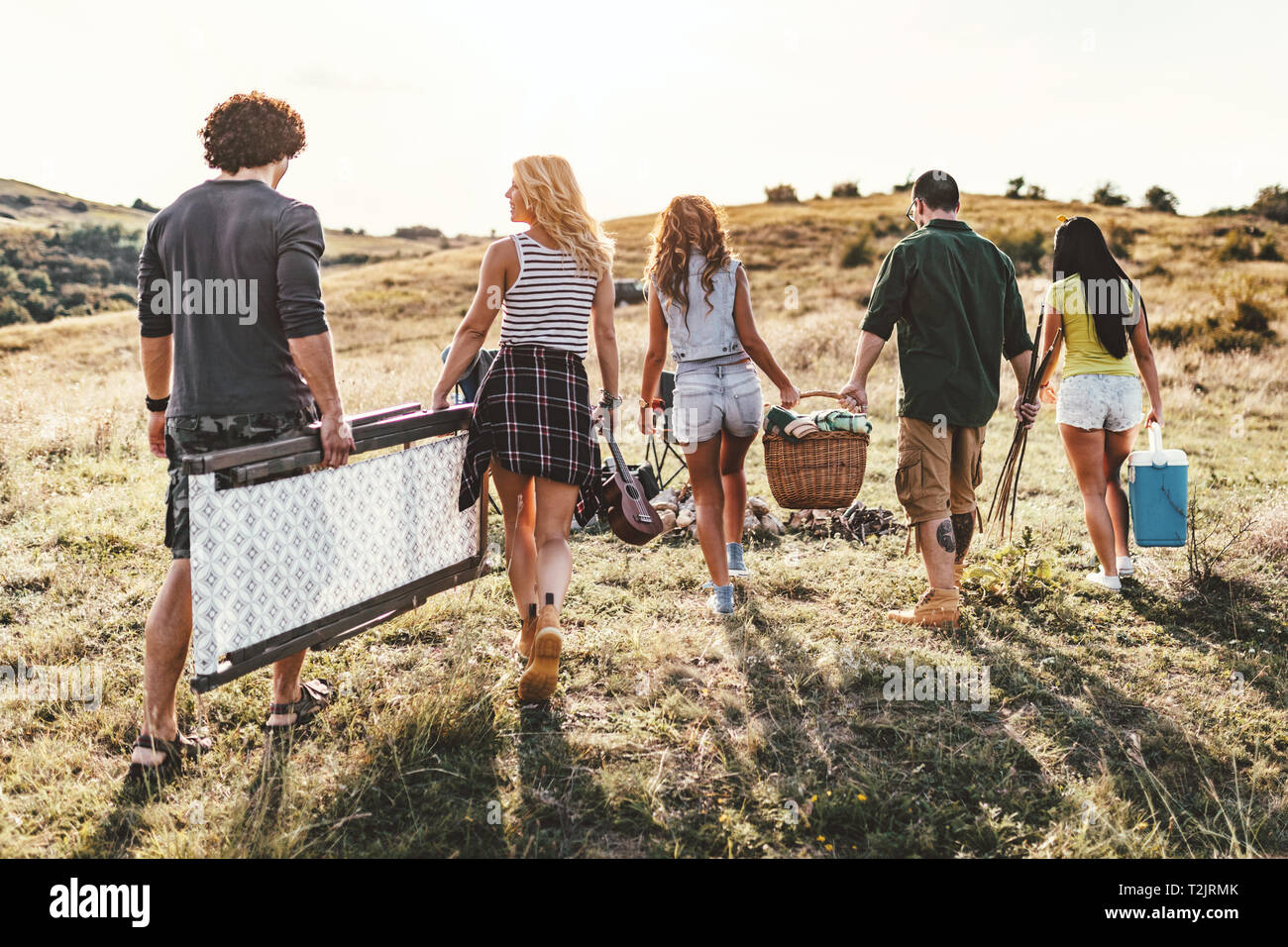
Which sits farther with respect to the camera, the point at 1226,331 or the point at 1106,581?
the point at 1226,331

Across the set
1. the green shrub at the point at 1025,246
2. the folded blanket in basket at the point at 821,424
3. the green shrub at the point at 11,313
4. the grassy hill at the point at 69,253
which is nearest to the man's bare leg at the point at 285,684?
the folded blanket in basket at the point at 821,424

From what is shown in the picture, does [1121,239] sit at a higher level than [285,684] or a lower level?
higher

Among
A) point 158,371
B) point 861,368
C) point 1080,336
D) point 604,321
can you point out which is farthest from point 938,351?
point 158,371

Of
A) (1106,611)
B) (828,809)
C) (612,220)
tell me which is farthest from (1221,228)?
Result: (828,809)

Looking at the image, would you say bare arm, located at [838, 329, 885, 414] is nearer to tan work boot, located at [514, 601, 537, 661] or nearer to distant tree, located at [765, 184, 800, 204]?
tan work boot, located at [514, 601, 537, 661]

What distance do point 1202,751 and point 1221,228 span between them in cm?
4831

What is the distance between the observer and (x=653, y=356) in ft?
17.0

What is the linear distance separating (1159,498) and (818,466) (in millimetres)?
2070

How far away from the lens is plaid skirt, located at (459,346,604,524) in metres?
3.97

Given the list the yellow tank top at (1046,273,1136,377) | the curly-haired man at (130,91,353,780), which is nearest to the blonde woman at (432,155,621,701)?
the curly-haired man at (130,91,353,780)

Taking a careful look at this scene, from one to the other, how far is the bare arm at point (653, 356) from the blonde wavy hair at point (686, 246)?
107 millimetres

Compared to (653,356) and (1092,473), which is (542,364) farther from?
(1092,473)

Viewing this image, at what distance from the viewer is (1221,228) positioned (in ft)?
139
